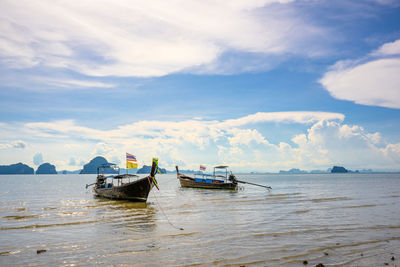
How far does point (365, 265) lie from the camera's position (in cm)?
1003

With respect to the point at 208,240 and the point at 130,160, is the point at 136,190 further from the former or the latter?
the point at 208,240

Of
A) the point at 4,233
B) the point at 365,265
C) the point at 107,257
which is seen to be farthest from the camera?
the point at 4,233

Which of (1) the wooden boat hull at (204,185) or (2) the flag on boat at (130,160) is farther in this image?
(1) the wooden boat hull at (204,185)

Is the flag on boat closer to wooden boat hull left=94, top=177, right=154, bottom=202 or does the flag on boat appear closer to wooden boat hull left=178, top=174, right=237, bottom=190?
wooden boat hull left=94, top=177, right=154, bottom=202

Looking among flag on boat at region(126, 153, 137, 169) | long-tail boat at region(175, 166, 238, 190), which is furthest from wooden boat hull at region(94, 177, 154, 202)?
long-tail boat at region(175, 166, 238, 190)

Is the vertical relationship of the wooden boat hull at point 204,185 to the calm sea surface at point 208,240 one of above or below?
below

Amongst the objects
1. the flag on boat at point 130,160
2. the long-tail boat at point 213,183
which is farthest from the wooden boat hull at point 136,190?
the long-tail boat at point 213,183

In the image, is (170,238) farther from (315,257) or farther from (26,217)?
(26,217)

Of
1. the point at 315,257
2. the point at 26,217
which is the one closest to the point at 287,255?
the point at 315,257

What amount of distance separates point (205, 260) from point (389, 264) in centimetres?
695

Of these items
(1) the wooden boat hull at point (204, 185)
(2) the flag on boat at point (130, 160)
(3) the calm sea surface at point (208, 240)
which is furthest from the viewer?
(1) the wooden boat hull at point (204, 185)

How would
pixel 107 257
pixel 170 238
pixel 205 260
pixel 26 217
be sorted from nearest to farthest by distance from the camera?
1. pixel 205 260
2. pixel 107 257
3. pixel 170 238
4. pixel 26 217

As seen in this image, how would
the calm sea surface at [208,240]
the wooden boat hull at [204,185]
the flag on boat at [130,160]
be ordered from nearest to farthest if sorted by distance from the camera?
the calm sea surface at [208,240] → the flag on boat at [130,160] → the wooden boat hull at [204,185]

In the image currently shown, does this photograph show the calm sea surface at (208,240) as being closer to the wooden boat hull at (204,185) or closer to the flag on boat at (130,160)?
the flag on boat at (130,160)
